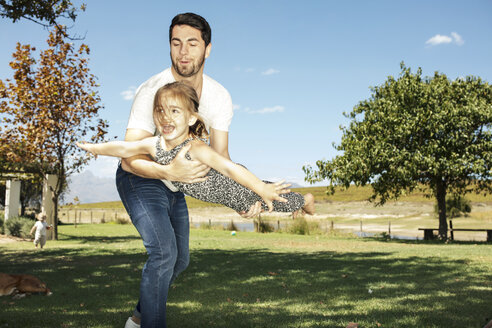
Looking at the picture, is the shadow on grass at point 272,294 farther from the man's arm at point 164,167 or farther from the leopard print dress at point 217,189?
the man's arm at point 164,167

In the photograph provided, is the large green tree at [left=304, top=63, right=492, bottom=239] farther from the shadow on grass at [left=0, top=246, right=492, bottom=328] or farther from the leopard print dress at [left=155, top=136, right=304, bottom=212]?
the leopard print dress at [left=155, top=136, right=304, bottom=212]

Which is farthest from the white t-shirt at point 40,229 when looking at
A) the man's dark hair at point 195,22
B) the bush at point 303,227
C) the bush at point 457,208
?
the bush at point 457,208

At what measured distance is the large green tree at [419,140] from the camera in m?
28.1

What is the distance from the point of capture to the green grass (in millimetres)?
6914

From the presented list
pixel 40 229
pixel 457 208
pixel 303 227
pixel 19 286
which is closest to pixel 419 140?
pixel 303 227

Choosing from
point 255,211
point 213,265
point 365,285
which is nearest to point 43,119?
point 213,265

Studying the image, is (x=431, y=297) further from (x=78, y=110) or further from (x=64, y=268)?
(x=78, y=110)

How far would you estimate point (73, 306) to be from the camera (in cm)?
809

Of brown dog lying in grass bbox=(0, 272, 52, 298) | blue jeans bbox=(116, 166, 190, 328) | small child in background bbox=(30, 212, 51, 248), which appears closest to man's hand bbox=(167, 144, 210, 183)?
blue jeans bbox=(116, 166, 190, 328)

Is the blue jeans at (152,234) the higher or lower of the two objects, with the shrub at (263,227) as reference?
higher

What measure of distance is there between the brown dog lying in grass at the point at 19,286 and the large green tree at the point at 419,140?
2268cm

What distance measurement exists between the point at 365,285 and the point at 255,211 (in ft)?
25.0

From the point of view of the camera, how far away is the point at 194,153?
3.36 metres

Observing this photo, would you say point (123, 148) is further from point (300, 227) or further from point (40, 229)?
point (300, 227)
